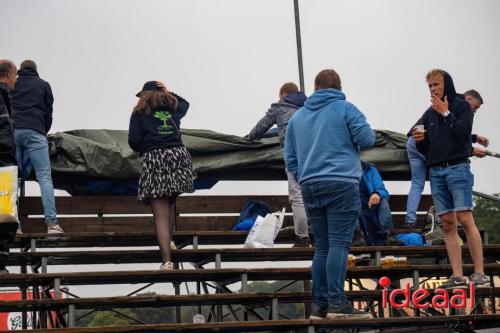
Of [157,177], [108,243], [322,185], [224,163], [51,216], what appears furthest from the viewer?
[224,163]

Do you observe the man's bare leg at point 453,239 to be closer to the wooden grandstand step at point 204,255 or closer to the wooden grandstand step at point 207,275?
the wooden grandstand step at point 207,275

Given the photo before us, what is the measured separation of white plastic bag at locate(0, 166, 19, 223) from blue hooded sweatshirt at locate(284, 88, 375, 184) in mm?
2157

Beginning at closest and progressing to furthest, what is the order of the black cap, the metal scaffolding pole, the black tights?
the black tights < the black cap < the metal scaffolding pole

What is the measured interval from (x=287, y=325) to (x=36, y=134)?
347cm

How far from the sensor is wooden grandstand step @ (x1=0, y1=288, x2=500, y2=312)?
828cm

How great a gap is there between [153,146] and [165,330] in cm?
222

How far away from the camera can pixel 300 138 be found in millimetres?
7980

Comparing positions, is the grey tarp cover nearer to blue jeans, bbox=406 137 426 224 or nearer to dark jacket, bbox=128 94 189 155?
blue jeans, bbox=406 137 426 224

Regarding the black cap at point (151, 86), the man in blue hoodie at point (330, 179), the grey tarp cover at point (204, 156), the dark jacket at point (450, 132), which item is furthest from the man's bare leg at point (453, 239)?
the grey tarp cover at point (204, 156)

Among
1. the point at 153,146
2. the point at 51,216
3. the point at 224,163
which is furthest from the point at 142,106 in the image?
the point at 224,163

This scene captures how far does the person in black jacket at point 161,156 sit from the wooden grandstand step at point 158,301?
2.26 feet

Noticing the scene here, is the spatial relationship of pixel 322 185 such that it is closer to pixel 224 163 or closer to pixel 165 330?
pixel 165 330

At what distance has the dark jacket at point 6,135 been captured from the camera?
8.26m

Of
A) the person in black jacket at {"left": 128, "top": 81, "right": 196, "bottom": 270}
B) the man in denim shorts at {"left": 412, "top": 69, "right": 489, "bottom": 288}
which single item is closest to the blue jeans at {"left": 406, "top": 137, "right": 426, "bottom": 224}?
the man in denim shorts at {"left": 412, "top": 69, "right": 489, "bottom": 288}
